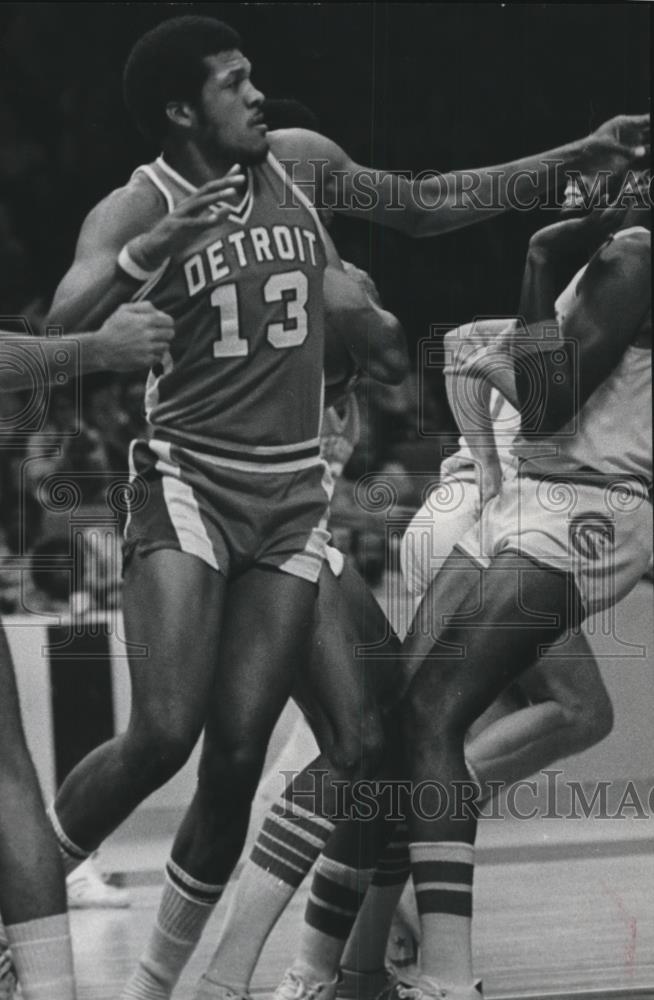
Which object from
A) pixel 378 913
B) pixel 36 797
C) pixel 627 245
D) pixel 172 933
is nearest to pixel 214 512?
pixel 36 797

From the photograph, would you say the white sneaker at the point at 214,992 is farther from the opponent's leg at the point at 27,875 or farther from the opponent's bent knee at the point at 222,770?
the opponent's bent knee at the point at 222,770

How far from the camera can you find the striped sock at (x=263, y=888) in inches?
133

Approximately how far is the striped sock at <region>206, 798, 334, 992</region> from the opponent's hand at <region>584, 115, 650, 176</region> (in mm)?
1749

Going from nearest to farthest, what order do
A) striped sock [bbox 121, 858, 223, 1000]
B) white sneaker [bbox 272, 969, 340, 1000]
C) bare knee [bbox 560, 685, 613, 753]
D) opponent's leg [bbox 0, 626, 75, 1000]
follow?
opponent's leg [bbox 0, 626, 75, 1000]
striped sock [bbox 121, 858, 223, 1000]
white sneaker [bbox 272, 969, 340, 1000]
bare knee [bbox 560, 685, 613, 753]

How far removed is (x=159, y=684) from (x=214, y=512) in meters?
0.41

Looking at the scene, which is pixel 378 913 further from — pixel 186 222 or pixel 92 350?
pixel 186 222

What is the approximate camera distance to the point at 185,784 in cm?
332

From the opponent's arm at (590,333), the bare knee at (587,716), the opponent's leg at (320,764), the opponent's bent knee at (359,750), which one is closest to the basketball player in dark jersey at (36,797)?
the opponent's leg at (320,764)

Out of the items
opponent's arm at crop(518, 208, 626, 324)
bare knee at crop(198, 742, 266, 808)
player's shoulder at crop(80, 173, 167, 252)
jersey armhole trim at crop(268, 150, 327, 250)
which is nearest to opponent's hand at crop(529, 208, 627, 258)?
opponent's arm at crop(518, 208, 626, 324)

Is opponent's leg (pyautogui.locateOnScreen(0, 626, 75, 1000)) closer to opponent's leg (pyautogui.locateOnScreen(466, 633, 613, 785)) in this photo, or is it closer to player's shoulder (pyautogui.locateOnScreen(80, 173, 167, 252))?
player's shoulder (pyautogui.locateOnScreen(80, 173, 167, 252))

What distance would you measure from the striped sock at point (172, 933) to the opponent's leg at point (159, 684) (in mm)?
228

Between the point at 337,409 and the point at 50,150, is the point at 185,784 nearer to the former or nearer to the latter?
the point at 337,409

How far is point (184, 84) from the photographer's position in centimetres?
330

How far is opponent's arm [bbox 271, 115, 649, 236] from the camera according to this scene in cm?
339
